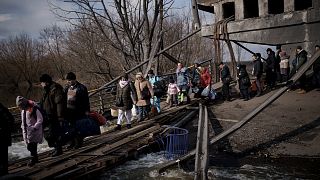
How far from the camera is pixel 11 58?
66.3 meters

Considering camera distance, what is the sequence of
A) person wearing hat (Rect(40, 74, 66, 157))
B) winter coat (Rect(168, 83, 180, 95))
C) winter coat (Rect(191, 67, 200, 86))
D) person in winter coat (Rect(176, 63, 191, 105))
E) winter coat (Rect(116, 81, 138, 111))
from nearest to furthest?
person wearing hat (Rect(40, 74, 66, 157)), winter coat (Rect(116, 81, 138, 111)), winter coat (Rect(168, 83, 180, 95)), person in winter coat (Rect(176, 63, 191, 105)), winter coat (Rect(191, 67, 200, 86))

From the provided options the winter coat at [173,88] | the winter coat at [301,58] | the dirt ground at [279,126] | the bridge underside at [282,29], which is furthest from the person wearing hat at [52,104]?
the bridge underside at [282,29]

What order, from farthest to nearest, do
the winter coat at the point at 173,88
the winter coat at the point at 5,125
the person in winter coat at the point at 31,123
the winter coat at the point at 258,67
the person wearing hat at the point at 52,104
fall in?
the winter coat at the point at 258,67
the winter coat at the point at 173,88
the person wearing hat at the point at 52,104
the person in winter coat at the point at 31,123
the winter coat at the point at 5,125

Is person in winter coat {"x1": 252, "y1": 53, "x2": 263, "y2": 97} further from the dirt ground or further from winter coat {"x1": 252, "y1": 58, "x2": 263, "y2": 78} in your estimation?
the dirt ground

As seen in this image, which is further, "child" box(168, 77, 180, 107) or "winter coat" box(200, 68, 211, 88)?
"winter coat" box(200, 68, 211, 88)

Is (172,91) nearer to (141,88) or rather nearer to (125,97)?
(141,88)

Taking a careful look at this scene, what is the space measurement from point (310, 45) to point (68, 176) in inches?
439

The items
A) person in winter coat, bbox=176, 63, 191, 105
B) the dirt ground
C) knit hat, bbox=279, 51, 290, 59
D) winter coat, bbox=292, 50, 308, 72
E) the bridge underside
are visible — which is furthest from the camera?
knit hat, bbox=279, 51, 290, 59

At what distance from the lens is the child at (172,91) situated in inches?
605

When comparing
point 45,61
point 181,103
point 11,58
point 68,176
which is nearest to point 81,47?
point 181,103

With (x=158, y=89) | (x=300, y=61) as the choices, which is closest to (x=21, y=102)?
(x=158, y=89)

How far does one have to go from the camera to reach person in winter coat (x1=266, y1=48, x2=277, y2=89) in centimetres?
1641

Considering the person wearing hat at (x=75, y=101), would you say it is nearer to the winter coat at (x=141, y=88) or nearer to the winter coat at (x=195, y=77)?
the winter coat at (x=141, y=88)

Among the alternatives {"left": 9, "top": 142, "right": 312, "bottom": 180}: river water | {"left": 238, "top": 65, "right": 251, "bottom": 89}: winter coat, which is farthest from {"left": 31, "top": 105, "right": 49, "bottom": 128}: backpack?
{"left": 238, "top": 65, "right": 251, "bottom": 89}: winter coat
